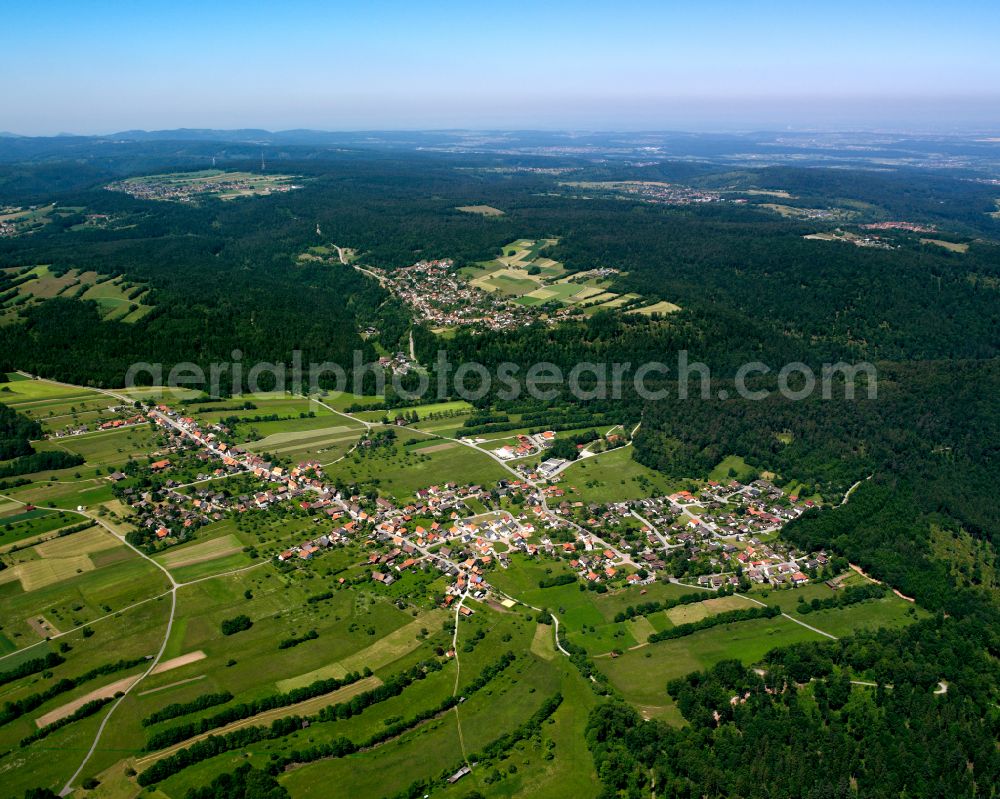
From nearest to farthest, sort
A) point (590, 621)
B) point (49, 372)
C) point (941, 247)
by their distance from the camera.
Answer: point (590, 621) < point (49, 372) < point (941, 247)

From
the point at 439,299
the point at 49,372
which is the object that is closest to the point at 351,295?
the point at 439,299

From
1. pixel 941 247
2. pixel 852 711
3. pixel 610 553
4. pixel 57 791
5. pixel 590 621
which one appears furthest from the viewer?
pixel 941 247

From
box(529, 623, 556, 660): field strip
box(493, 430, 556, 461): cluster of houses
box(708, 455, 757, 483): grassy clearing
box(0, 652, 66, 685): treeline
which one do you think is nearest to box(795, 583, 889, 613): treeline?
box(529, 623, 556, 660): field strip

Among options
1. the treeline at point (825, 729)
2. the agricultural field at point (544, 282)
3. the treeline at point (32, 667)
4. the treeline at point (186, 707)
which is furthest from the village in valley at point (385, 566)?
the agricultural field at point (544, 282)

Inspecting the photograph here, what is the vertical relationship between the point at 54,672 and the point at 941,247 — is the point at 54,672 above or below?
below

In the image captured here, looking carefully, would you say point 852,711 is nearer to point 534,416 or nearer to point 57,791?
point 57,791

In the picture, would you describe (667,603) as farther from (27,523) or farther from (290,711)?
(27,523)

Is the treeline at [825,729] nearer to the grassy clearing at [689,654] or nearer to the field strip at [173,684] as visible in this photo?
the grassy clearing at [689,654]
